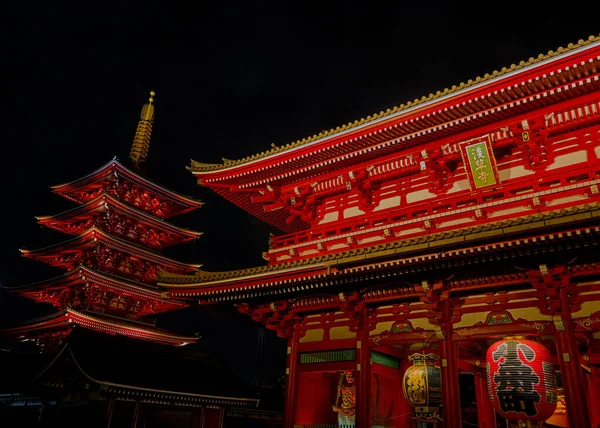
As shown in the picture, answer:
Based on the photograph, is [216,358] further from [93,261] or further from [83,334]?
[93,261]

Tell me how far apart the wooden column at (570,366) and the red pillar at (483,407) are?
5106 mm

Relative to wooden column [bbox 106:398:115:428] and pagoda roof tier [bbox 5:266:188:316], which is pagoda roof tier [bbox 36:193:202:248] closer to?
pagoda roof tier [bbox 5:266:188:316]

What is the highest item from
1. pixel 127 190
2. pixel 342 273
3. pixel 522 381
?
pixel 127 190

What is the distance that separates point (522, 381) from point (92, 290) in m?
25.2

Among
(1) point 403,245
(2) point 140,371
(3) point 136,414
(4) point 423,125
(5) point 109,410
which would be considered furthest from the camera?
(2) point 140,371

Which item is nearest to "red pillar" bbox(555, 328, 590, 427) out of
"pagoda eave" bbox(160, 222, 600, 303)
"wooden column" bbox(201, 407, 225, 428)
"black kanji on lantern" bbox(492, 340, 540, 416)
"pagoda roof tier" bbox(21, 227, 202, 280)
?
"black kanji on lantern" bbox(492, 340, 540, 416)

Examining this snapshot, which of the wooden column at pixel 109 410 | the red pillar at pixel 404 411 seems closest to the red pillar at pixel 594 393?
the red pillar at pixel 404 411

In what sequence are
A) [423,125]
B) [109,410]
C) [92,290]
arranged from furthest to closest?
[92,290] < [109,410] < [423,125]

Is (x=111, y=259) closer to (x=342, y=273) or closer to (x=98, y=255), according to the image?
(x=98, y=255)

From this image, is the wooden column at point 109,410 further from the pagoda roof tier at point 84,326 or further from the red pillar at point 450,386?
the red pillar at point 450,386

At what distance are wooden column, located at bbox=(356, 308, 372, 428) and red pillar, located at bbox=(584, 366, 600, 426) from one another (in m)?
6.11

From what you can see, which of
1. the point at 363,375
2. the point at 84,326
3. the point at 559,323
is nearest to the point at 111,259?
the point at 84,326

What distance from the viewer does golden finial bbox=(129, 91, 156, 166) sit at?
33.7 m

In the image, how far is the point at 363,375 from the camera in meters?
11.6
